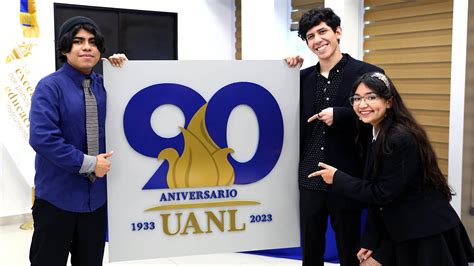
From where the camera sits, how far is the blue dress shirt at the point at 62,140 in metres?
1.92

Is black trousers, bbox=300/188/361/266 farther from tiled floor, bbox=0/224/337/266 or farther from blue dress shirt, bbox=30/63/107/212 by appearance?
tiled floor, bbox=0/224/337/266

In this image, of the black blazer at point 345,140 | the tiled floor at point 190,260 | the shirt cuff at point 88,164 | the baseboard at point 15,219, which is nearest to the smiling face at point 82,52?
the shirt cuff at point 88,164

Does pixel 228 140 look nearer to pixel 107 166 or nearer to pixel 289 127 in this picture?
pixel 289 127

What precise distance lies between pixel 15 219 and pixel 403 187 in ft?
13.6

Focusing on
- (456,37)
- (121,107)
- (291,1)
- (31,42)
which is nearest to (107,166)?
(121,107)

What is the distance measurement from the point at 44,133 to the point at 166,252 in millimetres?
806

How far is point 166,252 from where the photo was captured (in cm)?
237

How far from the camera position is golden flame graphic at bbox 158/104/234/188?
2.33 meters

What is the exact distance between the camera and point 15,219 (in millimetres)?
4980

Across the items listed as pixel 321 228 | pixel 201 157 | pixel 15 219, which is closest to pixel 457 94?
pixel 321 228

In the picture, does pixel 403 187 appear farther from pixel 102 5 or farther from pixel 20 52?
pixel 102 5

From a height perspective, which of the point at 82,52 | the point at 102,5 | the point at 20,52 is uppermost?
the point at 102,5

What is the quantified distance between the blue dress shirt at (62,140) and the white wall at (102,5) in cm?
294

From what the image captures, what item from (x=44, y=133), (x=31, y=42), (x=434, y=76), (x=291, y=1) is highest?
(x=291, y=1)
